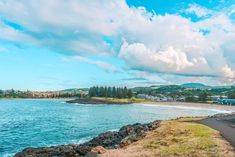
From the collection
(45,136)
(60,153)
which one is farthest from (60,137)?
(60,153)

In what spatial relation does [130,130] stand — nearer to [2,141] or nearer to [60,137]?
[60,137]

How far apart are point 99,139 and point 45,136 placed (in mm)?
14188

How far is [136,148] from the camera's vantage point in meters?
25.8

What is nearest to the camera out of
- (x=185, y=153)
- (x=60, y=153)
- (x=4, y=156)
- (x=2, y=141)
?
(x=185, y=153)

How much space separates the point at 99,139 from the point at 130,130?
703 centimetres

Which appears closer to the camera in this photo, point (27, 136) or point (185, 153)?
point (185, 153)

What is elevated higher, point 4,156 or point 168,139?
point 168,139

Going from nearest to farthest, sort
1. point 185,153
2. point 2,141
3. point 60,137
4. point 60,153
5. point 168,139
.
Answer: point 185,153, point 60,153, point 168,139, point 2,141, point 60,137

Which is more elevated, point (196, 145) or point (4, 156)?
point (196, 145)

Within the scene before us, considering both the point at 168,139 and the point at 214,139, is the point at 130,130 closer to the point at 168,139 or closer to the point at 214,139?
the point at 168,139

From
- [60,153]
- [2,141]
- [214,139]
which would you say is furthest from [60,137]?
[214,139]

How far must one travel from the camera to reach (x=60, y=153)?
86.5ft

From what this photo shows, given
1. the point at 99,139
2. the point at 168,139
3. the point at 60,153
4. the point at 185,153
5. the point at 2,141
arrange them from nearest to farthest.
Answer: the point at 185,153
the point at 60,153
the point at 168,139
the point at 99,139
the point at 2,141

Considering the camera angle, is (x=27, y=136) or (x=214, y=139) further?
(x=27, y=136)
